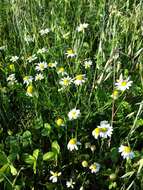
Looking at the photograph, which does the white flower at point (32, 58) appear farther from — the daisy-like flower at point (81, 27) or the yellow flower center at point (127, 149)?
the yellow flower center at point (127, 149)

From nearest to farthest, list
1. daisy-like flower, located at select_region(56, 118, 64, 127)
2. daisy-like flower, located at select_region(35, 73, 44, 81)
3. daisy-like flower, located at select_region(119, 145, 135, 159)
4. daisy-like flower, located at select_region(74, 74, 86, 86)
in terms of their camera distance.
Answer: daisy-like flower, located at select_region(119, 145, 135, 159) → daisy-like flower, located at select_region(56, 118, 64, 127) → daisy-like flower, located at select_region(74, 74, 86, 86) → daisy-like flower, located at select_region(35, 73, 44, 81)

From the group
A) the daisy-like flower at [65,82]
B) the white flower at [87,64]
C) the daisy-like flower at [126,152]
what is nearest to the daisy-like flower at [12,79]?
the daisy-like flower at [65,82]

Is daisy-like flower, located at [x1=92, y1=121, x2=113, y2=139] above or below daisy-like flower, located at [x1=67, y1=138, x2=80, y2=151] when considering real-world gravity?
above

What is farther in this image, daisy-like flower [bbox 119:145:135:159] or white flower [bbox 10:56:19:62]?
white flower [bbox 10:56:19:62]

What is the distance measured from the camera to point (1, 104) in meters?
2.21

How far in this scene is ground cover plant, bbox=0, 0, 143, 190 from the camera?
71.6 inches

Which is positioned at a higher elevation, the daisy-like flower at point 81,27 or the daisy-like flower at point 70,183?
the daisy-like flower at point 81,27

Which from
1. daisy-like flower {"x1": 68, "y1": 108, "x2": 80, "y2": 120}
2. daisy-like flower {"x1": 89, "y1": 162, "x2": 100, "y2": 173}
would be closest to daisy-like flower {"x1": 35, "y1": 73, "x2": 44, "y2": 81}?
daisy-like flower {"x1": 68, "y1": 108, "x2": 80, "y2": 120}

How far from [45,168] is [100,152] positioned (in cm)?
26

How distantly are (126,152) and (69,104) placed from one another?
40cm

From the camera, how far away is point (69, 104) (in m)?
2.01

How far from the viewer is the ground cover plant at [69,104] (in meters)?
1.82

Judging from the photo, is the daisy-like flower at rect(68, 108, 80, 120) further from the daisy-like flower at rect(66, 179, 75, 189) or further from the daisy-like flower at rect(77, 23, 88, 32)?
the daisy-like flower at rect(77, 23, 88, 32)

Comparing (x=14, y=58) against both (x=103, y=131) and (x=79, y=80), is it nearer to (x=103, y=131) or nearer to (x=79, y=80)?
(x=79, y=80)
